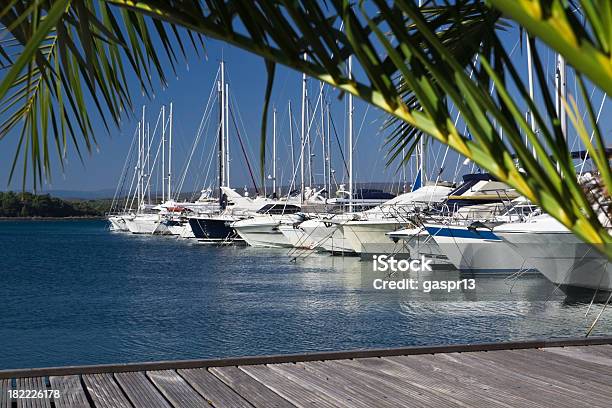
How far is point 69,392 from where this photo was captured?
14.7ft

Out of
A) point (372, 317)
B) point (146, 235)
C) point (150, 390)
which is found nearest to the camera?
point (150, 390)

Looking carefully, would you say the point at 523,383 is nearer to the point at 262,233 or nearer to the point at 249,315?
the point at 249,315

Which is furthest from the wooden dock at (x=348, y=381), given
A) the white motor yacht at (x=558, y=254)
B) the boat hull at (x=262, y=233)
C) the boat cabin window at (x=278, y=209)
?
the boat cabin window at (x=278, y=209)

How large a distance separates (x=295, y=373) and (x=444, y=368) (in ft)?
3.16

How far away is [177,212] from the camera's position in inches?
2527

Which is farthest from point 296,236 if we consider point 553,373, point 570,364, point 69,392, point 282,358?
point 69,392

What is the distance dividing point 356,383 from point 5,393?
6.55 ft

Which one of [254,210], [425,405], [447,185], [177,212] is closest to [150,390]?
[425,405]

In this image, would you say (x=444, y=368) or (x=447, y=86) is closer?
(x=447, y=86)

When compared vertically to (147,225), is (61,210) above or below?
above

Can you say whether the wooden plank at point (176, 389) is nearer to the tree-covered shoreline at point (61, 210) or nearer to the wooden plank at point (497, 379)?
the wooden plank at point (497, 379)

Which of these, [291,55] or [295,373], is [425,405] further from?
[291,55]

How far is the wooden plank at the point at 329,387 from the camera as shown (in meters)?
4.38

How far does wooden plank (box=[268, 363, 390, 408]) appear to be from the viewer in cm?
438
